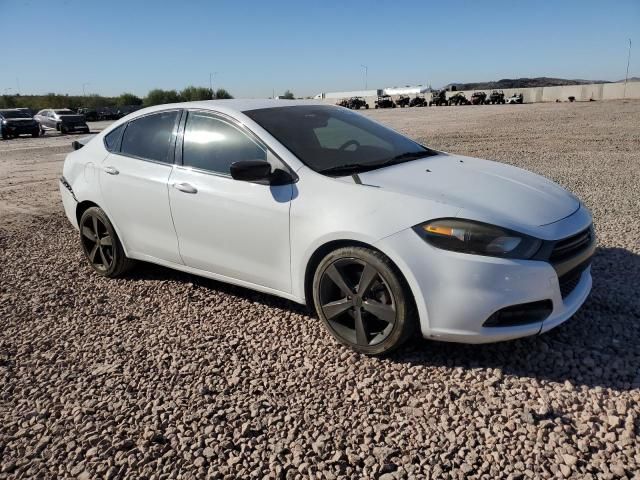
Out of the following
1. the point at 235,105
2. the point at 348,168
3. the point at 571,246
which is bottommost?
the point at 571,246

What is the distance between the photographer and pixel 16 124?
2752cm

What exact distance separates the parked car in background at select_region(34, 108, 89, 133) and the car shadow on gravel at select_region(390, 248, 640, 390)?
1214 inches

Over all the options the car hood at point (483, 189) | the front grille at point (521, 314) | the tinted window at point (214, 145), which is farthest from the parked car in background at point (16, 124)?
the front grille at point (521, 314)

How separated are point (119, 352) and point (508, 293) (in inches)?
100

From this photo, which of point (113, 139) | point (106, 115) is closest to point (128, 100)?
point (106, 115)

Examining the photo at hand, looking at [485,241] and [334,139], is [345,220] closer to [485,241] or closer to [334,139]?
[485,241]

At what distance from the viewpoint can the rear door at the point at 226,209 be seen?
3547mm

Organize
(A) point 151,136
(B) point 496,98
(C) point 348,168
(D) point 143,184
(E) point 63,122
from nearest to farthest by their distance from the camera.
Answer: (C) point 348,168 → (D) point 143,184 → (A) point 151,136 → (E) point 63,122 → (B) point 496,98

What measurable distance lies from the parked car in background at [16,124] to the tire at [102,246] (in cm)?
2701

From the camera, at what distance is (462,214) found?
2.96 meters

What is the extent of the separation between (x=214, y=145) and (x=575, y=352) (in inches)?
113

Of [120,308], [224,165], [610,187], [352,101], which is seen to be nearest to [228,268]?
[224,165]

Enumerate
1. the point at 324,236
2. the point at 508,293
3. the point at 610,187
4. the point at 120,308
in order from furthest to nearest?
the point at 610,187 < the point at 120,308 < the point at 324,236 < the point at 508,293

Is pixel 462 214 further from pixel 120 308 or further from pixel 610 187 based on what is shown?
pixel 610 187
